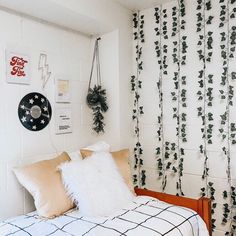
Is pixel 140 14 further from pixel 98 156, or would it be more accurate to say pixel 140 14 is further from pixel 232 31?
pixel 98 156

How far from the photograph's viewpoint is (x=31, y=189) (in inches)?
69.2

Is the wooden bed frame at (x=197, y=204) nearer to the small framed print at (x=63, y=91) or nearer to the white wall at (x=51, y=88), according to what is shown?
the white wall at (x=51, y=88)

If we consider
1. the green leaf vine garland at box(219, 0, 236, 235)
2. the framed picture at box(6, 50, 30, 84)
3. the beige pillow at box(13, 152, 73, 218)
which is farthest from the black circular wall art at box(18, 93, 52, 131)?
the green leaf vine garland at box(219, 0, 236, 235)

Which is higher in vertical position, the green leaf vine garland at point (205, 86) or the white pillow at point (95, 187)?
the green leaf vine garland at point (205, 86)

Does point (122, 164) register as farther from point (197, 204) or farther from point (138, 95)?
point (138, 95)

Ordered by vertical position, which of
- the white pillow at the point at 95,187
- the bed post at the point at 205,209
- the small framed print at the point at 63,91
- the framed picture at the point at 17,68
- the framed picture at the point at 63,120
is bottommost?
the bed post at the point at 205,209

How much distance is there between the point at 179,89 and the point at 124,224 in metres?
1.39

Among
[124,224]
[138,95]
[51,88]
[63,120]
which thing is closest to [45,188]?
[124,224]

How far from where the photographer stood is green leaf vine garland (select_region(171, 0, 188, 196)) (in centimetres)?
242

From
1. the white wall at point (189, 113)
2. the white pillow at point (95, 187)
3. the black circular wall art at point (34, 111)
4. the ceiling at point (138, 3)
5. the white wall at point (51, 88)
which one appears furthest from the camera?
the ceiling at point (138, 3)

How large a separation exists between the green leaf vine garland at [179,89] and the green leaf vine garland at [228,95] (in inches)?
13.4

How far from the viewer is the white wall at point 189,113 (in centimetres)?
224

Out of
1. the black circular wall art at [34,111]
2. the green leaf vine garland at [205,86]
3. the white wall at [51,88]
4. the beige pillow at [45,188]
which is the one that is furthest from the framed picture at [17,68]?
the green leaf vine garland at [205,86]

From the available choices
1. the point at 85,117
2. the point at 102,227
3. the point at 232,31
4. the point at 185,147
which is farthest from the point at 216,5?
the point at 102,227
